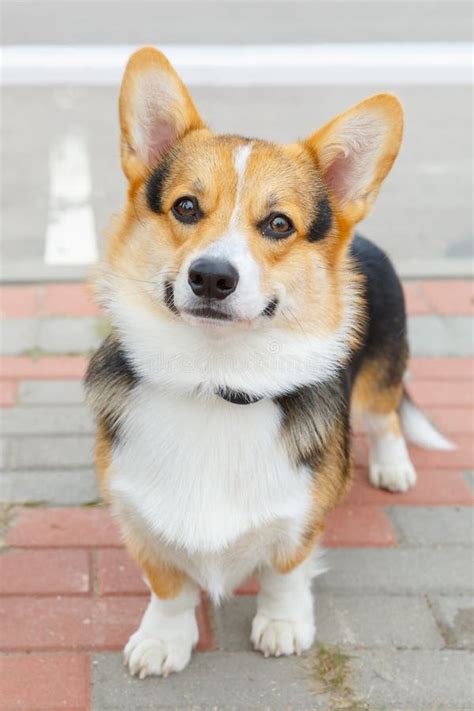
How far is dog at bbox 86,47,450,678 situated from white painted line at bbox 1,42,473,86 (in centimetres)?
553

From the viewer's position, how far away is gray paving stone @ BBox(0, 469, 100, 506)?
3.42 meters

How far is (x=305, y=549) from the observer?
9.14 ft

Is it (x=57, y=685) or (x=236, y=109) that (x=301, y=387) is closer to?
(x=57, y=685)

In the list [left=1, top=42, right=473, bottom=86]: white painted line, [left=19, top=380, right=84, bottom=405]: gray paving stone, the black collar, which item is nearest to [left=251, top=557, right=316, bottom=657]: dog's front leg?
the black collar

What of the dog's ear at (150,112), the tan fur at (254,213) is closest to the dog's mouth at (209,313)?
the tan fur at (254,213)

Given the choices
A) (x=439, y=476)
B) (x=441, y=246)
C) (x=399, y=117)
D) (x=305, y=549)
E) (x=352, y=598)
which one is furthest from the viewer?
(x=441, y=246)

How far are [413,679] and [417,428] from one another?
1.23 meters

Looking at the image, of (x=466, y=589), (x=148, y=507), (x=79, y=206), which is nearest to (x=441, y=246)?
(x=79, y=206)

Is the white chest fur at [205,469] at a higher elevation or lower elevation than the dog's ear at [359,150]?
lower

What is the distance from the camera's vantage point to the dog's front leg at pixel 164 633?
8.95ft

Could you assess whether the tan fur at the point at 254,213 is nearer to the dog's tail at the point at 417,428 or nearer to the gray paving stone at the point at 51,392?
the dog's tail at the point at 417,428

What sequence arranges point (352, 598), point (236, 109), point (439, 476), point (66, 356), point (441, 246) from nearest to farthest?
point (352, 598) < point (439, 476) < point (66, 356) < point (441, 246) < point (236, 109)

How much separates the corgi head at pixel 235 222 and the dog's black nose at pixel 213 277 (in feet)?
0.04

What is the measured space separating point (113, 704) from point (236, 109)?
→ 5757 mm
